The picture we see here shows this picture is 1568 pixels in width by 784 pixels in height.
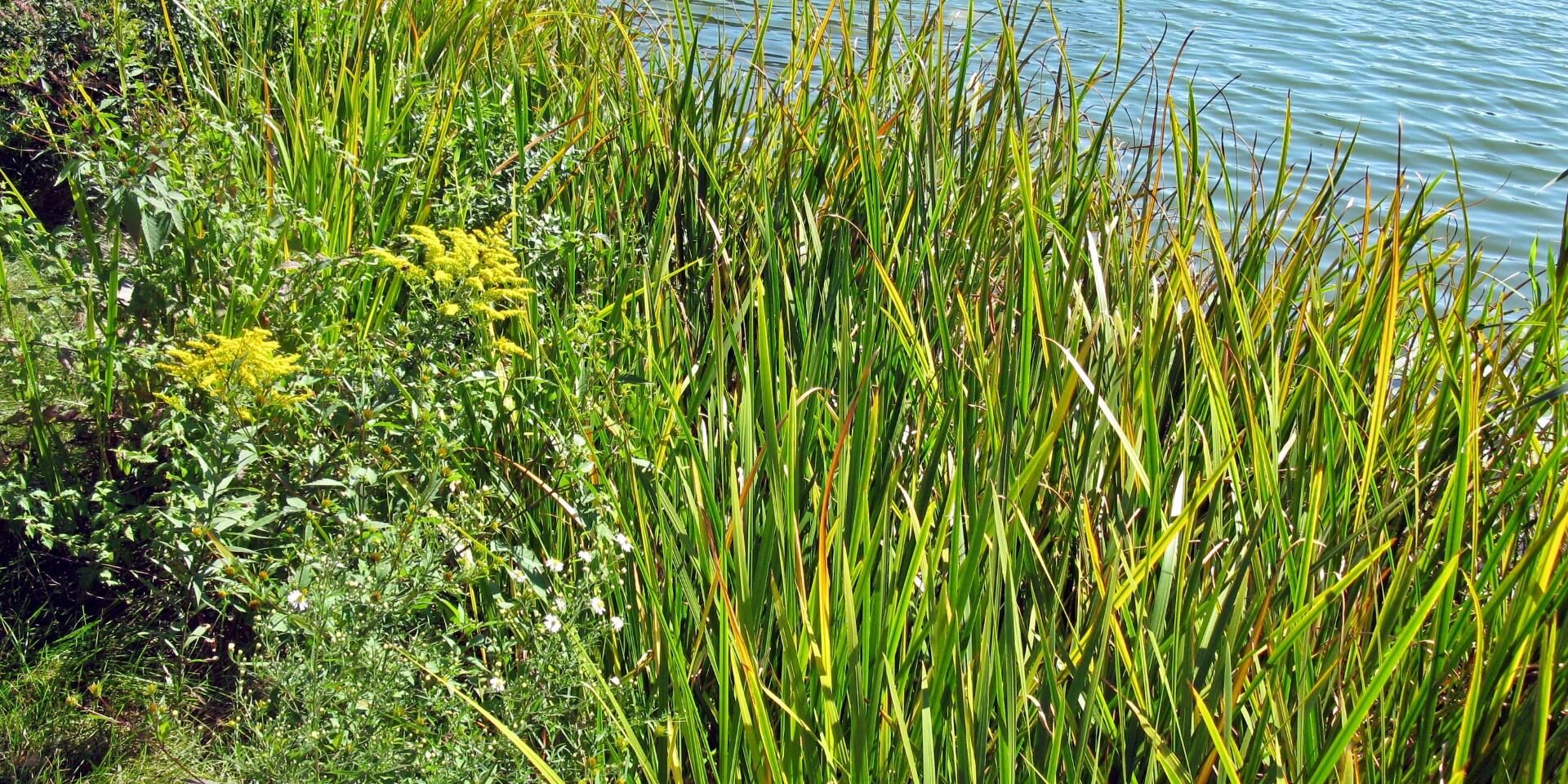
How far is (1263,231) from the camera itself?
2707 mm

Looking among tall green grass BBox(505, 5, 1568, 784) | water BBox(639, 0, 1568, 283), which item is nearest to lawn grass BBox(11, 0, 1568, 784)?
tall green grass BBox(505, 5, 1568, 784)

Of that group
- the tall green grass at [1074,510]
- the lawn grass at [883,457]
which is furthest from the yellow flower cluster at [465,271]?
the tall green grass at [1074,510]

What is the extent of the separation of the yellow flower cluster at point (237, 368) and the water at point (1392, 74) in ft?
12.2

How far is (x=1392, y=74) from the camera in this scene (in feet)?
27.5

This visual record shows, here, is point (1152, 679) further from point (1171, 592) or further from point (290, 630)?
point (290, 630)

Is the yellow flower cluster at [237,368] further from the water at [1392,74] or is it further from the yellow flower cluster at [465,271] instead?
the water at [1392,74]

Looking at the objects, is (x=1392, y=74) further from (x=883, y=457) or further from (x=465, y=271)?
(x=465, y=271)

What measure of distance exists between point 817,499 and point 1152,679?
587 mm

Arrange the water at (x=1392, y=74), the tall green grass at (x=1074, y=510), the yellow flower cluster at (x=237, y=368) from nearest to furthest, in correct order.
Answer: the tall green grass at (x=1074, y=510) → the yellow flower cluster at (x=237, y=368) → the water at (x=1392, y=74)

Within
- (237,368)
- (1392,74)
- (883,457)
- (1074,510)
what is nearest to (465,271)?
(237,368)

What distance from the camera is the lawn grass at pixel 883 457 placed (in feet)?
5.38

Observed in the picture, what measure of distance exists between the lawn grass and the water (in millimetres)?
2692

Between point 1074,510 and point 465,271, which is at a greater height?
point 465,271

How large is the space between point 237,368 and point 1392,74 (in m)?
8.30
